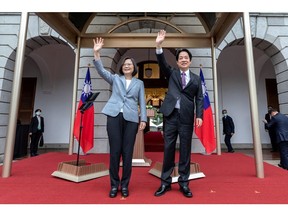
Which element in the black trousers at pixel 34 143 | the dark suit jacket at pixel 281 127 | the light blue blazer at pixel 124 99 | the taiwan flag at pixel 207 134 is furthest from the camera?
the black trousers at pixel 34 143

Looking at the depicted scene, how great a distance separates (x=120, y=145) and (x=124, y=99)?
1.78 ft

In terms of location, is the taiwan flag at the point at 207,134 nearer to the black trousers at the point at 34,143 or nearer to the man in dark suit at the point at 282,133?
the man in dark suit at the point at 282,133

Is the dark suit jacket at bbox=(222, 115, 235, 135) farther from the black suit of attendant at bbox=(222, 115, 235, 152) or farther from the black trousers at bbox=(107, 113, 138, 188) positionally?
the black trousers at bbox=(107, 113, 138, 188)

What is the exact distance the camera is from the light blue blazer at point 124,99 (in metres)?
2.25

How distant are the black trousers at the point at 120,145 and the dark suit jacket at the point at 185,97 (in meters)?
0.49

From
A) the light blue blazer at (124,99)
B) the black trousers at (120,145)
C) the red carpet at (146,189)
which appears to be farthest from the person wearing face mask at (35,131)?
the black trousers at (120,145)

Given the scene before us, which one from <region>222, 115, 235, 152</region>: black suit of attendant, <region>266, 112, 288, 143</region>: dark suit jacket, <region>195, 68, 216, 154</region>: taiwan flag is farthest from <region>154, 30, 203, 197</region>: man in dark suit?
<region>222, 115, 235, 152</region>: black suit of attendant

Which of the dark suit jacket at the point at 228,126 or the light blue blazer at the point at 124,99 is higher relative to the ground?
the light blue blazer at the point at 124,99

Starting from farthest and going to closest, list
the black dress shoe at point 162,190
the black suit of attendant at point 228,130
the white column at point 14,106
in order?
the black suit of attendant at point 228,130 → the white column at point 14,106 → the black dress shoe at point 162,190

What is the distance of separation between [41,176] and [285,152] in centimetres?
Result: 640

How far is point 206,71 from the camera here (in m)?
6.71

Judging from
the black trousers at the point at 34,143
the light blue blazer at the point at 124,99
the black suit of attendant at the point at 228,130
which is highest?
the light blue blazer at the point at 124,99

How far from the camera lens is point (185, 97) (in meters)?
2.30
